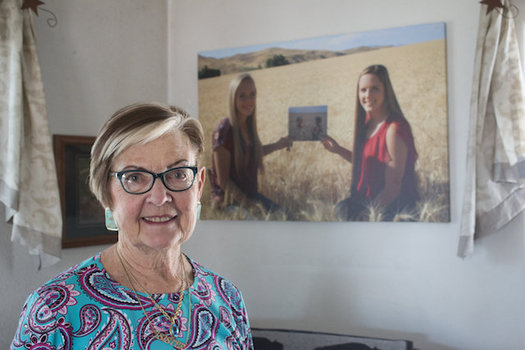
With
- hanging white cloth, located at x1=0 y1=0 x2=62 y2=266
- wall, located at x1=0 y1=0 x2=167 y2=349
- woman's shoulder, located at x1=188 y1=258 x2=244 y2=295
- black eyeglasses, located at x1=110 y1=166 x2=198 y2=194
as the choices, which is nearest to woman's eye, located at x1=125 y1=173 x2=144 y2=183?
black eyeglasses, located at x1=110 y1=166 x2=198 y2=194

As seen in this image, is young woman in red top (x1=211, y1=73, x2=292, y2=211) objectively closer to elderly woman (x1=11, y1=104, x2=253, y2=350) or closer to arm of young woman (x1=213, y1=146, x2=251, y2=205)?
arm of young woman (x1=213, y1=146, x2=251, y2=205)

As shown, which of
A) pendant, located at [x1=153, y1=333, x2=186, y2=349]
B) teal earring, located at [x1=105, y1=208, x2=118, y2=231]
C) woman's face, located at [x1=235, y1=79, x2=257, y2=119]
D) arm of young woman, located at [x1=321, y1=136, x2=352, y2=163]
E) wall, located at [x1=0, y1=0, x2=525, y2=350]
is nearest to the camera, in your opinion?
pendant, located at [x1=153, y1=333, x2=186, y2=349]

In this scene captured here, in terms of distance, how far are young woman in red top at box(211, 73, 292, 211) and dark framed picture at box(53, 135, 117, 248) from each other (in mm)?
737

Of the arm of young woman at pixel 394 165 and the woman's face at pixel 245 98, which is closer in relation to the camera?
the arm of young woman at pixel 394 165

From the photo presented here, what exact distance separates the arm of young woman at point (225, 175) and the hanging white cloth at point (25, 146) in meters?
1.03

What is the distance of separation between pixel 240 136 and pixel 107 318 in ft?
6.84

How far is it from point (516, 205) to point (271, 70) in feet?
4.96

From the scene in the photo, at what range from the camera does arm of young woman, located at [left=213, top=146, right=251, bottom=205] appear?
10.2ft

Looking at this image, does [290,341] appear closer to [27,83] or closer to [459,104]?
[459,104]

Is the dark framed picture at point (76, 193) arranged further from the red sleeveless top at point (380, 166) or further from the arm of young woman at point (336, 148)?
the red sleeveless top at point (380, 166)

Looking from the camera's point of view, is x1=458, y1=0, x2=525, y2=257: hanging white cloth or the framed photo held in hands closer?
x1=458, y1=0, x2=525, y2=257: hanging white cloth

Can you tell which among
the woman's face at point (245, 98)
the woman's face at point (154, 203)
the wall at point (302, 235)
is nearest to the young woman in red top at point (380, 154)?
the wall at point (302, 235)

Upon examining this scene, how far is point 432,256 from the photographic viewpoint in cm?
266

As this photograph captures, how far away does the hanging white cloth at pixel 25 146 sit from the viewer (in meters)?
2.23
